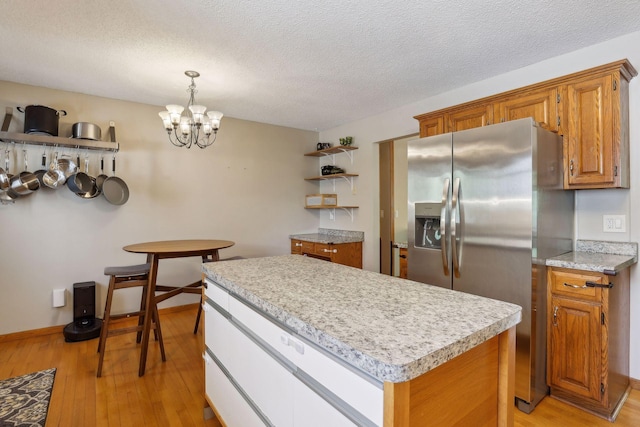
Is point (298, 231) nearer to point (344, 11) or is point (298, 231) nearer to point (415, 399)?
point (344, 11)

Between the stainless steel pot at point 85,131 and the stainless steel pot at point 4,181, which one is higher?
the stainless steel pot at point 85,131

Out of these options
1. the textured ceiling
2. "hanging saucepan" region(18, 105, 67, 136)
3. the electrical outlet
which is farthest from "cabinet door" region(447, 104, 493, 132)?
"hanging saucepan" region(18, 105, 67, 136)

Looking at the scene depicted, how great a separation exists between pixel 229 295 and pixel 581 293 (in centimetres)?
212

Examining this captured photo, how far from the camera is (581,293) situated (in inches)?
78.2

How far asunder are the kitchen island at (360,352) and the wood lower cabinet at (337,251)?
2374mm

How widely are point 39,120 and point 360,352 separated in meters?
3.66

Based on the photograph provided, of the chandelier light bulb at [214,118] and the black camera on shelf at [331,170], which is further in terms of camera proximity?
the black camera on shelf at [331,170]

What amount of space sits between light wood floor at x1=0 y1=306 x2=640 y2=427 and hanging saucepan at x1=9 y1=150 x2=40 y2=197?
1421 millimetres

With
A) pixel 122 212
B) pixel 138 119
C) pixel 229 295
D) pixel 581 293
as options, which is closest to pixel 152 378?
pixel 229 295

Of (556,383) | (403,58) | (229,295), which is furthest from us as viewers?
(403,58)

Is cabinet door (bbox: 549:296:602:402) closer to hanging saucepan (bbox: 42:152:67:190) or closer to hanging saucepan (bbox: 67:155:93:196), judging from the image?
hanging saucepan (bbox: 67:155:93:196)

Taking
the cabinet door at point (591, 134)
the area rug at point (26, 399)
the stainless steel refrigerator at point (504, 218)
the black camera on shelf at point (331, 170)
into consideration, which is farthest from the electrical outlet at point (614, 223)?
the area rug at point (26, 399)

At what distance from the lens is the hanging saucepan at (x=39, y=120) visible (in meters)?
2.92

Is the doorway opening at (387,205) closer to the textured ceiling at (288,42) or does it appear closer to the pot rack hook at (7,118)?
the textured ceiling at (288,42)
